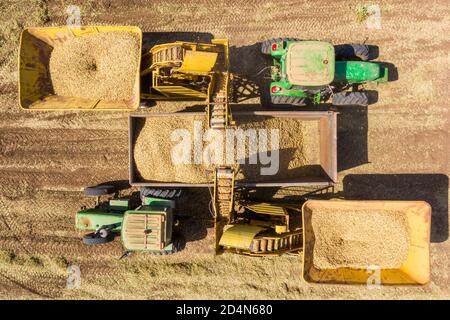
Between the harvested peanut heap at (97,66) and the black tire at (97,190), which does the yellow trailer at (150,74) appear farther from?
the black tire at (97,190)

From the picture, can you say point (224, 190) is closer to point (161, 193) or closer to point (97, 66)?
point (161, 193)

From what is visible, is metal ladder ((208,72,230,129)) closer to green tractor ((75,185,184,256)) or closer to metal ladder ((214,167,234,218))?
metal ladder ((214,167,234,218))

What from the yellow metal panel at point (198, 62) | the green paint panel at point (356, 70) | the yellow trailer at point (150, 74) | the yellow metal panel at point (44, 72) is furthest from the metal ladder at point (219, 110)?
the green paint panel at point (356, 70)

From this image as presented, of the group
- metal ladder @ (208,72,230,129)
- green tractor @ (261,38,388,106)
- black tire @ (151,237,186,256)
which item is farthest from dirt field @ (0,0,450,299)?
metal ladder @ (208,72,230,129)

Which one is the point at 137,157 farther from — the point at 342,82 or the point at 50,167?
the point at 342,82
